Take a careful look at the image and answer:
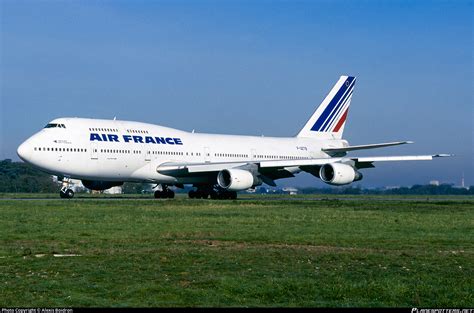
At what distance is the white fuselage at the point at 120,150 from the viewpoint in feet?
164

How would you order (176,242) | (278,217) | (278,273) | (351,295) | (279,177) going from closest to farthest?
1. (351,295)
2. (278,273)
3. (176,242)
4. (278,217)
5. (279,177)

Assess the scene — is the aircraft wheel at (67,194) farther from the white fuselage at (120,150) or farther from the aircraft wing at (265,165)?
the aircraft wing at (265,165)

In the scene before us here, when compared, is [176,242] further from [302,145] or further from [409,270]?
[302,145]

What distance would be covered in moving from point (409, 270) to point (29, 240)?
34.4ft

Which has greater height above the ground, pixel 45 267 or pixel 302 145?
pixel 302 145

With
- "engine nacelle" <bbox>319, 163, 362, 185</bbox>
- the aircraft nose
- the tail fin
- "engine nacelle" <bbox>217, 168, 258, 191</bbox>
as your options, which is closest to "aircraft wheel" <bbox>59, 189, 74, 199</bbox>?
the aircraft nose

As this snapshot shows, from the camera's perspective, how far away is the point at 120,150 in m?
52.1

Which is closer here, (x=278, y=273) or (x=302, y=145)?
(x=278, y=273)

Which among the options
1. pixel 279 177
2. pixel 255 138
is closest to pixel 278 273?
pixel 279 177

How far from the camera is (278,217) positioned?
109 ft

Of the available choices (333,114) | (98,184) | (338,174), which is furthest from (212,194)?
(333,114)

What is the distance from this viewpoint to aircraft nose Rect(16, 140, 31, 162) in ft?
163

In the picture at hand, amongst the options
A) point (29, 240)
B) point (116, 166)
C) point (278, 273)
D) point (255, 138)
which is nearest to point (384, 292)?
point (278, 273)

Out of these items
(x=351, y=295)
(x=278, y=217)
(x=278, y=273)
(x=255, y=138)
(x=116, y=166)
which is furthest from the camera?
(x=255, y=138)
